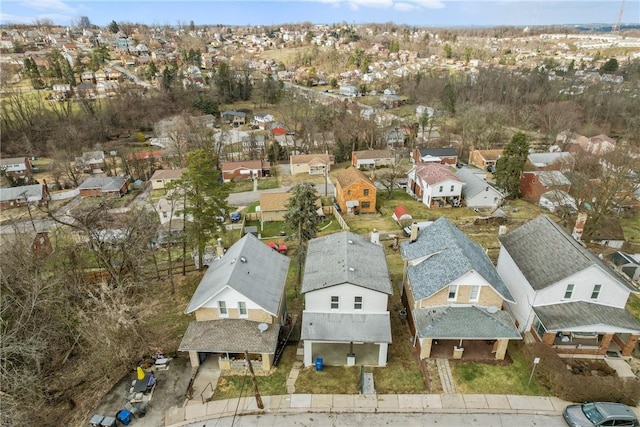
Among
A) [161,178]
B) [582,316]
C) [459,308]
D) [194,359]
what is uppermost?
[459,308]

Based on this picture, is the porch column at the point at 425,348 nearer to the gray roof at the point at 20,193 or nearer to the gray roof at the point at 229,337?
the gray roof at the point at 229,337

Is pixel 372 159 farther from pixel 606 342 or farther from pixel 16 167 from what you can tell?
pixel 16 167

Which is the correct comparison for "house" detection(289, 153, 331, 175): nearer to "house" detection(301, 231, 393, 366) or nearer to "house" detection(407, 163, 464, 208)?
"house" detection(407, 163, 464, 208)

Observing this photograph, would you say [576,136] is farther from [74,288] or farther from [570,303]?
[74,288]

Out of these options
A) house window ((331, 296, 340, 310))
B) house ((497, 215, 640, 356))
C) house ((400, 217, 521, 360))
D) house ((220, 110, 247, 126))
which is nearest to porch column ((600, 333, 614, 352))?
house ((497, 215, 640, 356))

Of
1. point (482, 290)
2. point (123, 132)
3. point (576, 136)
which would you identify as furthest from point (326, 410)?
point (123, 132)

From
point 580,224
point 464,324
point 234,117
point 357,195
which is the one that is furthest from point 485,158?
point 234,117
